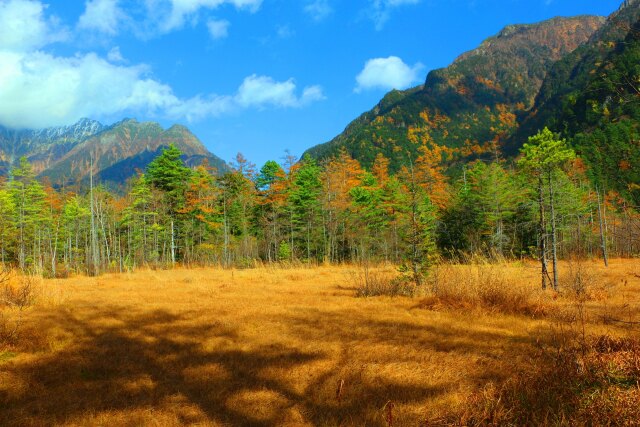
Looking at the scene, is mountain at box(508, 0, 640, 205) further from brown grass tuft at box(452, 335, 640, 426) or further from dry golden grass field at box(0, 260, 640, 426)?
dry golden grass field at box(0, 260, 640, 426)

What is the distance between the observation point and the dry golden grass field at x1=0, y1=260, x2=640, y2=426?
12.3 feet

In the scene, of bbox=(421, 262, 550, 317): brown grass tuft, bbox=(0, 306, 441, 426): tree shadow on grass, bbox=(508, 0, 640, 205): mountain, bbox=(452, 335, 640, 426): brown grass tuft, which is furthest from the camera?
bbox=(421, 262, 550, 317): brown grass tuft

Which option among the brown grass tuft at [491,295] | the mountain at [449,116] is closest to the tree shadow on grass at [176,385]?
the brown grass tuft at [491,295]

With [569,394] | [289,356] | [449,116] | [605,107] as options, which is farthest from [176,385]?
[449,116]

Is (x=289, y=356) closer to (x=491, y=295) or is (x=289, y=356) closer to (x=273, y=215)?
(x=491, y=295)

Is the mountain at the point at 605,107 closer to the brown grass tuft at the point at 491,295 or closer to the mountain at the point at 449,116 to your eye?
the brown grass tuft at the point at 491,295

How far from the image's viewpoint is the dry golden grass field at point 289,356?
375 cm

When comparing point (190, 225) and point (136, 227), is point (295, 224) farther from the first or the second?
point (136, 227)

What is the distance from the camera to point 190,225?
37281 mm

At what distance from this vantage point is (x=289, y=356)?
18.0 ft

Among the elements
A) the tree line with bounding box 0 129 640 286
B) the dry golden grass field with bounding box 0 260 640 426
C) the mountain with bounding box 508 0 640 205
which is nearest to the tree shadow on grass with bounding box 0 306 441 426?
the dry golden grass field with bounding box 0 260 640 426

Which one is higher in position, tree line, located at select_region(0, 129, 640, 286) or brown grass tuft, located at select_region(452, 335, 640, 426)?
tree line, located at select_region(0, 129, 640, 286)

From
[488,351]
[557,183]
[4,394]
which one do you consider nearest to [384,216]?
[557,183]

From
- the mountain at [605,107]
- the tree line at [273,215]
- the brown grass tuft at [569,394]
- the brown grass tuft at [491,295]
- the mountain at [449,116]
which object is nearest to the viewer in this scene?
the brown grass tuft at [569,394]
